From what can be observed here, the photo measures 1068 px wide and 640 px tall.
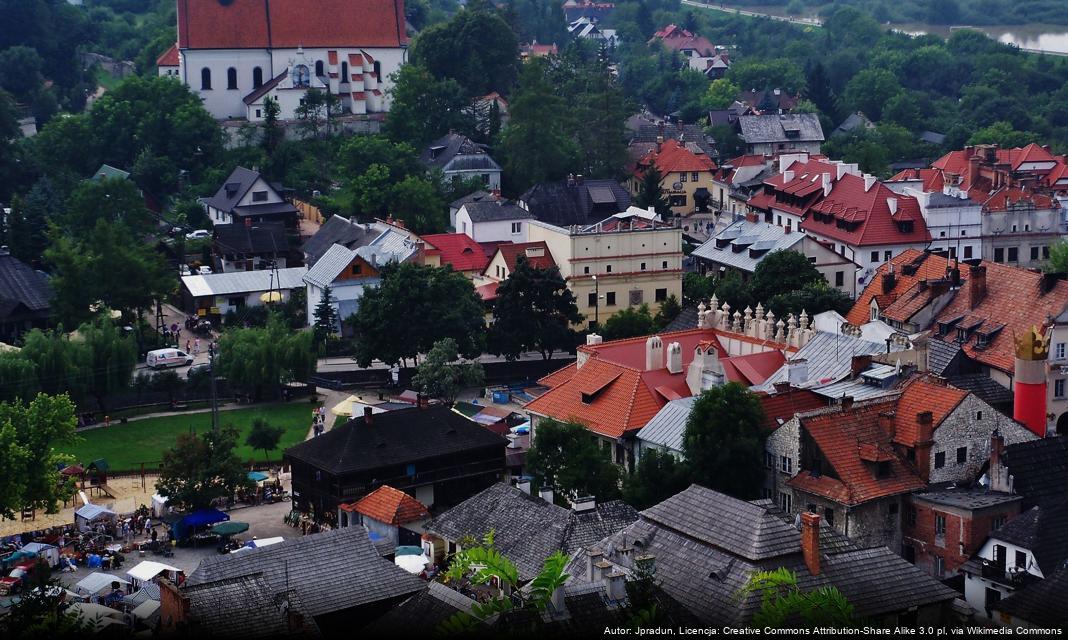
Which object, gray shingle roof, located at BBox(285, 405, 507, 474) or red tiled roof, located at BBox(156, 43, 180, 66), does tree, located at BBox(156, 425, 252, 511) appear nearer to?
gray shingle roof, located at BBox(285, 405, 507, 474)

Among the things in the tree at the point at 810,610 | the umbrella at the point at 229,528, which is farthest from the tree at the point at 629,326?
the tree at the point at 810,610

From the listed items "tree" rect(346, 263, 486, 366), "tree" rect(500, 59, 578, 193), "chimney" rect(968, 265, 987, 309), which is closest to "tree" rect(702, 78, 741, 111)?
"tree" rect(500, 59, 578, 193)

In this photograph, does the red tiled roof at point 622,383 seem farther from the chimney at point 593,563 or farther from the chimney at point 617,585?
the chimney at point 617,585

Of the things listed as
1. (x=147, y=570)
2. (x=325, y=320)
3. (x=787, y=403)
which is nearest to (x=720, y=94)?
(x=325, y=320)

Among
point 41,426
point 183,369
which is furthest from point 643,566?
point 183,369

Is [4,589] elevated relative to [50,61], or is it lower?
lower

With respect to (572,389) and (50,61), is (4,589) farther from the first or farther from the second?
(50,61)
